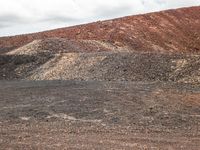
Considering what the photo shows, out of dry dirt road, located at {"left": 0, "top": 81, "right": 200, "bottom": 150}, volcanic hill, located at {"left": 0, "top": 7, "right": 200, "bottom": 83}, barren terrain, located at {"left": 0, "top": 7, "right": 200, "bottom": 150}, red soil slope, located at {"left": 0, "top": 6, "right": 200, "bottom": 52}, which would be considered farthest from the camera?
red soil slope, located at {"left": 0, "top": 6, "right": 200, "bottom": 52}

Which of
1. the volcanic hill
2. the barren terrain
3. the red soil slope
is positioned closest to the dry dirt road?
the barren terrain

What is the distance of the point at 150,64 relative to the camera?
95.1 ft

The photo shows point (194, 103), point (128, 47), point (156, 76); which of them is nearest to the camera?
point (194, 103)

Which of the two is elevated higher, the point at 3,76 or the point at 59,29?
the point at 59,29

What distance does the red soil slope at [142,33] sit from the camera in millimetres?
48250

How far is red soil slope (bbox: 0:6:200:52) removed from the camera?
48.2m

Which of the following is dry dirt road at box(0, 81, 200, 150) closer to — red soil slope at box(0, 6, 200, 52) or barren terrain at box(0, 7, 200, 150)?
barren terrain at box(0, 7, 200, 150)

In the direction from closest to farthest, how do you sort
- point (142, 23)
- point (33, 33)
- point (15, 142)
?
1. point (15, 142)
2. point (33, 33)
3. point (142, 23)

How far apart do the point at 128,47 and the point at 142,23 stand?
9.27 meters

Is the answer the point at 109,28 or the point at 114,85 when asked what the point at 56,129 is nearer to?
the point at 114,85

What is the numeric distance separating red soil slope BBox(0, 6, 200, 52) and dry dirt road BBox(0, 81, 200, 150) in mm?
22215

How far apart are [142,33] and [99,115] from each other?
33.6m

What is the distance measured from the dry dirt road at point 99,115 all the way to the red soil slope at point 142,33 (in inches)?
875

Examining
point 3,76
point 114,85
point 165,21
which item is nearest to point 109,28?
point 165,21
